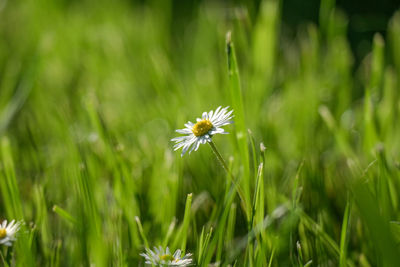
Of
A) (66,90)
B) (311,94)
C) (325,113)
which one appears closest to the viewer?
(325,113)

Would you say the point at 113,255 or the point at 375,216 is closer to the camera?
the point at 375,216

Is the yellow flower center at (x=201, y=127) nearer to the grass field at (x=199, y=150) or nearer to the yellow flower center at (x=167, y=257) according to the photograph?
the grass field at (x=199, y=150)

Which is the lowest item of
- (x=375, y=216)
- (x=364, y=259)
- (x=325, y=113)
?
(x=364, y=259)

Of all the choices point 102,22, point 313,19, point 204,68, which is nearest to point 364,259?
point 204,68

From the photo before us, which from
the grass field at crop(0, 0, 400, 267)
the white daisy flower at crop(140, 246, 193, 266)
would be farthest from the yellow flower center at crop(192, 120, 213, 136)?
the white daisy flower at crop(140, 246, 193, 266)

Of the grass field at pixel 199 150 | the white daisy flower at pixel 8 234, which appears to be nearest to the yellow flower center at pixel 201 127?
the grass field at pixel 199 150

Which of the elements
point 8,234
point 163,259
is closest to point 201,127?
point 163,259

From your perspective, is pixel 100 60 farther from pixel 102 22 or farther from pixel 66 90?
pixel 102 22
